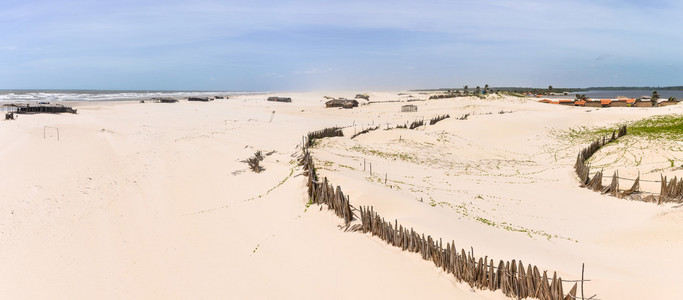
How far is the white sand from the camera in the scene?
299 inches

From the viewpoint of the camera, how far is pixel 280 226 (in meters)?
10.3

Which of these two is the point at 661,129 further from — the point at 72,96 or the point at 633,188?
the point at 72,96

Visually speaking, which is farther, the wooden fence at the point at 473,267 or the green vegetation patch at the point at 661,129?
the green vegetation patch at the point at 661,129

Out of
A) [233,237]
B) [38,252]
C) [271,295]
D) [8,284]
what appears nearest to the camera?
[271,295]

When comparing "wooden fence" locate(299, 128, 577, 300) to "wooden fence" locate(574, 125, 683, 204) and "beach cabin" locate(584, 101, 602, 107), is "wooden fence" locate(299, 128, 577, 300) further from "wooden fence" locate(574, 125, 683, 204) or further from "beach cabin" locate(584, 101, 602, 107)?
"beach cabin" locate(584, 101, 602, 107)

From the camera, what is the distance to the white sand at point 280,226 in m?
7.61

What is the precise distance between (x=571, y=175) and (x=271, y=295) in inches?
584

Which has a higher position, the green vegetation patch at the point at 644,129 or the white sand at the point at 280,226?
the green vegetation patch at the point at 644,129

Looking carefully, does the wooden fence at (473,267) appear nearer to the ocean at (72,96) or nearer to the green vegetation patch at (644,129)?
the green vegetation patch at (644,129)

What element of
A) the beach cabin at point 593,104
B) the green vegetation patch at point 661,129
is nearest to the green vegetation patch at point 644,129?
the green vegetation patch at point 661,129

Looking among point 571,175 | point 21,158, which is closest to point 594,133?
point 571,175

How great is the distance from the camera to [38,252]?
30.3ft

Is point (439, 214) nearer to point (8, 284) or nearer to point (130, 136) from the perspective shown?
point (8, 284)

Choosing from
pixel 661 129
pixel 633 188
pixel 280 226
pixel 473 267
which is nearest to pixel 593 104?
pixel 661 129
